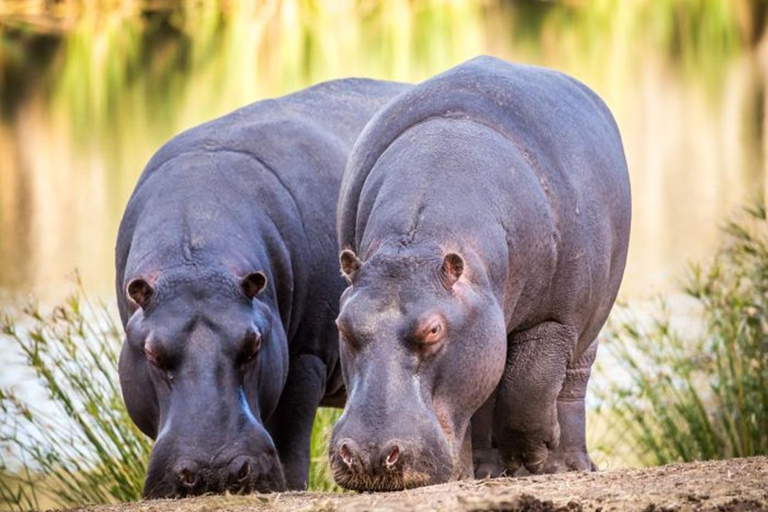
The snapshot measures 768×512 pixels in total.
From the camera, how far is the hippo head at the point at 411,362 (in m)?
4.25

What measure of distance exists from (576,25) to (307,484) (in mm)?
21967

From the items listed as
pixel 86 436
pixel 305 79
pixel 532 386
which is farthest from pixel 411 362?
pixel 305 79

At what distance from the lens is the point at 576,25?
2753cm

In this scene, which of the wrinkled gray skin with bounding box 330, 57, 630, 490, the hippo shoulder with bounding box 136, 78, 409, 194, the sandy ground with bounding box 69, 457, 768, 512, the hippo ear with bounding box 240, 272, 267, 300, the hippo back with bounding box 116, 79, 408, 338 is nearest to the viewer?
the sandy ground with bounding box 69, 457, 768, 512

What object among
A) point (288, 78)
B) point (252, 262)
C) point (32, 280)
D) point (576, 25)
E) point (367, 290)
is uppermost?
point (576, 25)

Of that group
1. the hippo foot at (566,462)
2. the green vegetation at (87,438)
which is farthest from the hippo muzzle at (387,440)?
the green vegetation at (87,438)

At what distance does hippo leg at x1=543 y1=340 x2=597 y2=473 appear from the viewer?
5898 mm

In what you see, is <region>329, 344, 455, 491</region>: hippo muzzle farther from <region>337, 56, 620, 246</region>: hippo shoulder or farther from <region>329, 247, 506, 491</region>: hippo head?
<region>337, 56, 620, 246</region>: hippo shoulder

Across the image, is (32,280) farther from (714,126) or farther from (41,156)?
(714,126)

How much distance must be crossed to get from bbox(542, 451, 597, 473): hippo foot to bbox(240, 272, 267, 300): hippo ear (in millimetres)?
1226

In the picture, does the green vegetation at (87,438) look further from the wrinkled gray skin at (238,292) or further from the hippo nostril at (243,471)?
the hippo nostril at (243,471)

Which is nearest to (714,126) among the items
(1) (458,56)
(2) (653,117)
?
(2) (653,117)

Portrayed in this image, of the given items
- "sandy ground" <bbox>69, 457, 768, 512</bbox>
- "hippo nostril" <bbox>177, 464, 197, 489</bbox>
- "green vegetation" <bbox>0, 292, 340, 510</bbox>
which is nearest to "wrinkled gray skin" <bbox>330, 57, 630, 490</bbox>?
"sandy ground" <bbox>69, 457, 768, 512</bbox>

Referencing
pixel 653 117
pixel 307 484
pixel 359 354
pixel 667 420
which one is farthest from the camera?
pixel 653 117
